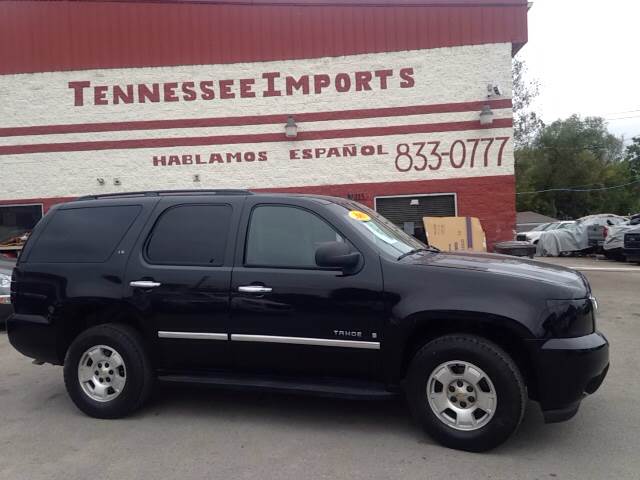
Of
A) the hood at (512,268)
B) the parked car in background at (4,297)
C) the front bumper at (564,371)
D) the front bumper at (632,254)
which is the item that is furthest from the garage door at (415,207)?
A: the front bumper at (564,371)

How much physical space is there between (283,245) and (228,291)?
554 millimetres

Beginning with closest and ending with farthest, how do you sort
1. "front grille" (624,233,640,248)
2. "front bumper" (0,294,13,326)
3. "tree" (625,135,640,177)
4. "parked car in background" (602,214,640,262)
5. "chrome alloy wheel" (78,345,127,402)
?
"chrome alloy wheel" (78,345,127,402) < "front bumper" (0,294,13,326) < "front grille" (624,233,640,248) < "parked car in background" (602,214,640,262) < "tree" (625,135,640,177)

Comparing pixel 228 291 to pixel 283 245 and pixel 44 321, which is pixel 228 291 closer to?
pixel 283 245

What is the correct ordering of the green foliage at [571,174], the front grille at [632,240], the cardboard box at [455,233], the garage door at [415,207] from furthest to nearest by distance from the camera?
the green foliage at [571,174] < the front grille at [632,240] < the garage door at [415,207] < the cardboard box at [455,233]

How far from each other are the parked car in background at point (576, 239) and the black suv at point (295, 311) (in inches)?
714

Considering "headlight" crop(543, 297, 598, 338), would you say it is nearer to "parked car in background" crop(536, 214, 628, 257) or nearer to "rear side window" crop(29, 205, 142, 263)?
"rear side window" crop(29, 205, 142, 263)

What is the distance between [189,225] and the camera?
4.41 meters

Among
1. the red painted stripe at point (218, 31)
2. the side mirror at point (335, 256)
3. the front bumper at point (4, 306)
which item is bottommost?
the front bumper at point (4, 306)

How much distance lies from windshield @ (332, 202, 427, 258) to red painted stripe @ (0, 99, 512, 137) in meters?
9.04

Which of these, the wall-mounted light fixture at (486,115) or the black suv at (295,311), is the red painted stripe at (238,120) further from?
the black suv at (295,311)

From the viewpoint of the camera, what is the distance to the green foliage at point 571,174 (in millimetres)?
49906

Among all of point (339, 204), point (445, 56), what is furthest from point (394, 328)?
point (445, 56)

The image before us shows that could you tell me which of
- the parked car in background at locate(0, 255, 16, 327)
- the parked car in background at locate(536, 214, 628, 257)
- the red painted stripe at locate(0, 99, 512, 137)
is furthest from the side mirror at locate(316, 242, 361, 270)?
the parked car in background at locate(536, 214, 628, 257)

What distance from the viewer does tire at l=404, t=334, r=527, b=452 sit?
11.5ft
